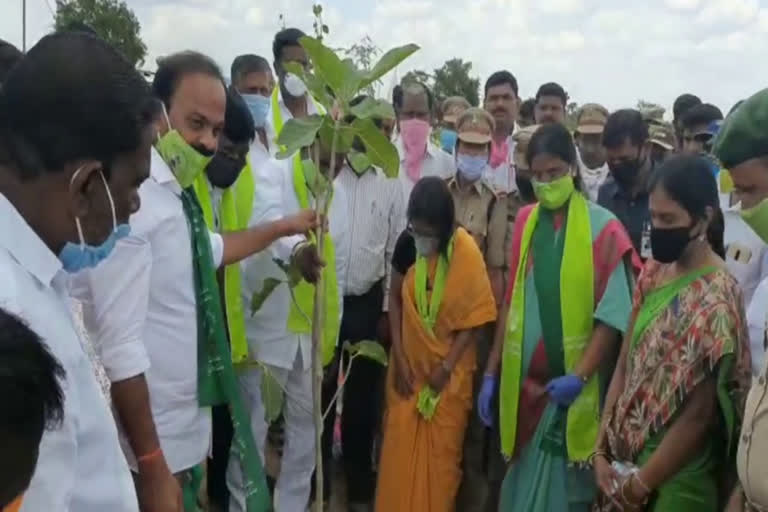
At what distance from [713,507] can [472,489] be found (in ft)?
4.82

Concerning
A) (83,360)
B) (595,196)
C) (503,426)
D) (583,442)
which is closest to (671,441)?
(583,442)

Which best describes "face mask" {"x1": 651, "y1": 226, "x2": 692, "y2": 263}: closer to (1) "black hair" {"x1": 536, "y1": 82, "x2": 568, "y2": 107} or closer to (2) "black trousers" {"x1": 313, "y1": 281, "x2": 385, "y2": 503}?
(2) "black trousers" {"x1": 313, "y1": 281, "x2": 385, "y2": 503}

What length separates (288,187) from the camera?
3.88m

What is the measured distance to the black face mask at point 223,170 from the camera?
332 centimetres

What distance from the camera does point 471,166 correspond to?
4.43m

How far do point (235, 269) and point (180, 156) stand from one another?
1041mm

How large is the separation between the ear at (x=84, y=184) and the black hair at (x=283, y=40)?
11.2 feet

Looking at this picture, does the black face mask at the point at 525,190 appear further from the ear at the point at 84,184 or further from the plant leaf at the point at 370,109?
the ear at the point at 84,184

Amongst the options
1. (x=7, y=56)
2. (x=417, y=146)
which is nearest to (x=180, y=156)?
(x=7, y=56)

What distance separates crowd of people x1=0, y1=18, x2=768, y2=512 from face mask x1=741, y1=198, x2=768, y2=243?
0.01 meters

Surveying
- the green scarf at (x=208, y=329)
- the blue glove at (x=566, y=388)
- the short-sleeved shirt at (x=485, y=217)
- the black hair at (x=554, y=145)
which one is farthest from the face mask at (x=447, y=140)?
the green scarf at (x=208, y=329)

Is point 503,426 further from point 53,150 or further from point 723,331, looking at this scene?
point 53,150

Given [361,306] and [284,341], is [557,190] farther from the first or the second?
[361,306]

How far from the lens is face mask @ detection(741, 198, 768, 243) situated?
214 cm
